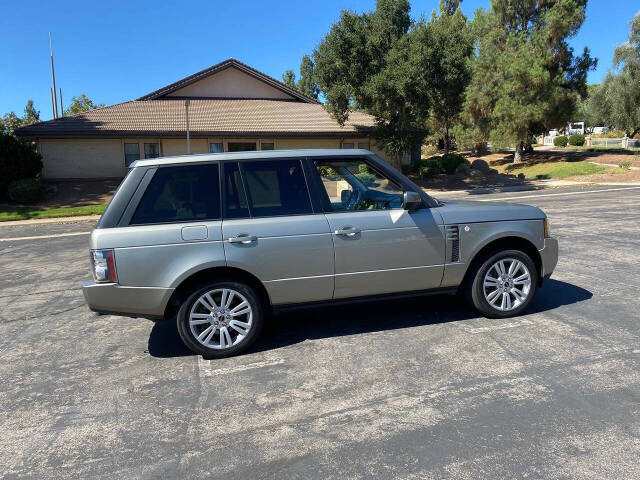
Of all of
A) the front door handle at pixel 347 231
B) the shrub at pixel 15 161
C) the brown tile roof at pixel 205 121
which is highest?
the brown tile roof at pixel 205 121

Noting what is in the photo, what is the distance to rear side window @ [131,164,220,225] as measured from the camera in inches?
173

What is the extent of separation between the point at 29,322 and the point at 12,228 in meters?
12.2

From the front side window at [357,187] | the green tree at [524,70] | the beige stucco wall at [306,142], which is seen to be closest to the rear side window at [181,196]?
the front side window at [357,187]

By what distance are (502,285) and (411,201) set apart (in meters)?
1.41

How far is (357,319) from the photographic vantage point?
18.0 ft

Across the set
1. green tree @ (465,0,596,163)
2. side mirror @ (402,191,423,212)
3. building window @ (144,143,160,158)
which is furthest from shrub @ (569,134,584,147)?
side mirror @ (402,191,423,212)

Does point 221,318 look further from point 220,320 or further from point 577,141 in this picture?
point 577,141

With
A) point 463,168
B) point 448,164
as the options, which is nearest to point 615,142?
point 463,168

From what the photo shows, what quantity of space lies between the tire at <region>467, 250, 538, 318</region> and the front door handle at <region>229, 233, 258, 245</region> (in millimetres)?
2328

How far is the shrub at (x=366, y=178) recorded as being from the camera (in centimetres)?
514

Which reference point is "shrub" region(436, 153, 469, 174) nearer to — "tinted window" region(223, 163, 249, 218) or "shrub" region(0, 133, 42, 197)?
"shrub" region(0, 133, 42, 197)

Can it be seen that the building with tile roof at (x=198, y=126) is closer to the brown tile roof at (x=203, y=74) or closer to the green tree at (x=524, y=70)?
the brown tile roof at (x=203, y=74)

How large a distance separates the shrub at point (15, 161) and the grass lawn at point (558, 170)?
92.0 ft

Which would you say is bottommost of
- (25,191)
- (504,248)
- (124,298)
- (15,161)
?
(124,298)
